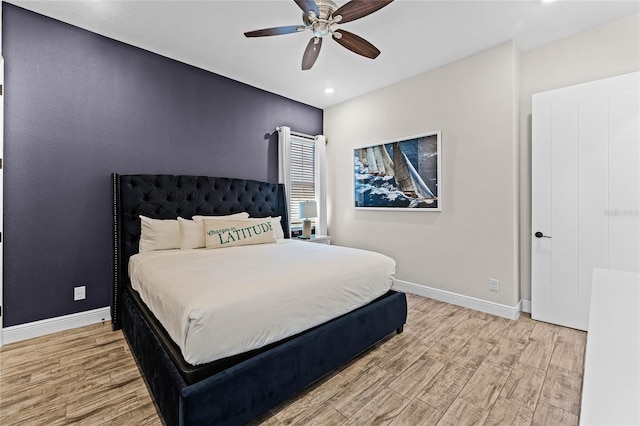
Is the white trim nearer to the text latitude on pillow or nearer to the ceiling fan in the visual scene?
the text latitude on pillow

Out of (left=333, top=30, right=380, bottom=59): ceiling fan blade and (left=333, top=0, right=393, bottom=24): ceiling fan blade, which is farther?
(left=333, top=30, right=380, bottom=59): ceiling fan blade

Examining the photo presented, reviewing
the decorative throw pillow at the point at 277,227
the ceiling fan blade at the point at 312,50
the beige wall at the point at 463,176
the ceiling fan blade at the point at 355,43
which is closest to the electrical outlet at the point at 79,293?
the decorative throw pillow at the point at 277,227

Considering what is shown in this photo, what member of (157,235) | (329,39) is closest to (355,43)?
(329,39)

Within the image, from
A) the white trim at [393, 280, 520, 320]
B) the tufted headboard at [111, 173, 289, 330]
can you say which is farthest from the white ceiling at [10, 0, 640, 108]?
the white trim at [393, 280, 520, 320]

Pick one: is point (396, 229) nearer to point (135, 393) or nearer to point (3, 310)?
point (135, 393)

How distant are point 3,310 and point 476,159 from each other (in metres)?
4.70

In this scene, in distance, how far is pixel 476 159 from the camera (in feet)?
10.5

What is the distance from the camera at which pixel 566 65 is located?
285 centimetres

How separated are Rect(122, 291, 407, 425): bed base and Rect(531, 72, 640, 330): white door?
190 centimetres

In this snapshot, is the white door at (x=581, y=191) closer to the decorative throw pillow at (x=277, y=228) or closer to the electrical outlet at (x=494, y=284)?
the electrical outlet at (x=494, y=284)

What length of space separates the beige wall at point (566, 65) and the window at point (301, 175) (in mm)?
2869

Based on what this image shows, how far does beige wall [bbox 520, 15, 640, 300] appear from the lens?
8.39 feet

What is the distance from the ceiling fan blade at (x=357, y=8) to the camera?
1.89 metres

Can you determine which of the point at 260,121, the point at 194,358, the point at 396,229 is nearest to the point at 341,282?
the point at 194,358
